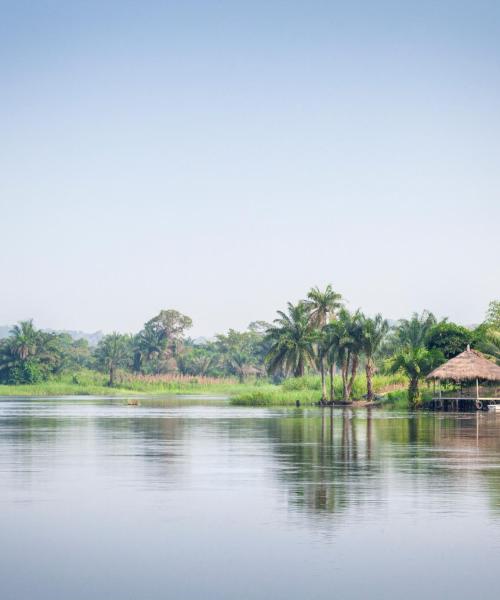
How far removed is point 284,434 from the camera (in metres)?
38.8

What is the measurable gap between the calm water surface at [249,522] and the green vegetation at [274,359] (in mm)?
47178

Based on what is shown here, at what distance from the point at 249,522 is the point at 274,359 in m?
84.4

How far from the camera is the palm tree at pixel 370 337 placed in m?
78.8

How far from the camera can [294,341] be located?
322ft

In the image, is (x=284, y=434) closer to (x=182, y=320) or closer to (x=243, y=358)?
(x=243, y=358)

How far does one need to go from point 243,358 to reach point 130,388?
2208cm

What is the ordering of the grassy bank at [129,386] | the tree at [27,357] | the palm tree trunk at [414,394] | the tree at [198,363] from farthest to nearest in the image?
the tree at [198,363] → the tree at [27,357] → the grassy bank at [129,386] → the palm tree trunk at [414,394]

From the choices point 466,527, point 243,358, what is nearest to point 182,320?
point 243,358

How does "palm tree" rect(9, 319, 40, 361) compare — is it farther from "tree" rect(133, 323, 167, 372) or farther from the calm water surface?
the calm water surface

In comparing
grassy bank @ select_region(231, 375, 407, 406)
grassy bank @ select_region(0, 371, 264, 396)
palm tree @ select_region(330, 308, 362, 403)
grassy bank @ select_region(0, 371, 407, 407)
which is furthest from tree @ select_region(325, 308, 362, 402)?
grassy bank @ select_region(0, 371, 264, 396)

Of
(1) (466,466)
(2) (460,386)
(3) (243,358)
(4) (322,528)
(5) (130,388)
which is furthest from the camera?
(3) (243,358)

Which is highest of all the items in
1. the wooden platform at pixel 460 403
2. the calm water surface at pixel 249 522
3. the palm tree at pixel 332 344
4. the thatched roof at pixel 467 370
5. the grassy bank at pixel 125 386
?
the palm tree at pixel 332 344

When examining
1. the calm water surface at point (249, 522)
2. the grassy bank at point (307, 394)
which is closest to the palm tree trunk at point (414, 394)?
the grassy bank at point (307, 394)

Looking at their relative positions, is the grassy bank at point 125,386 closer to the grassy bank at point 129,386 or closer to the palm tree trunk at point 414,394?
the grassy bank at point 129,386
